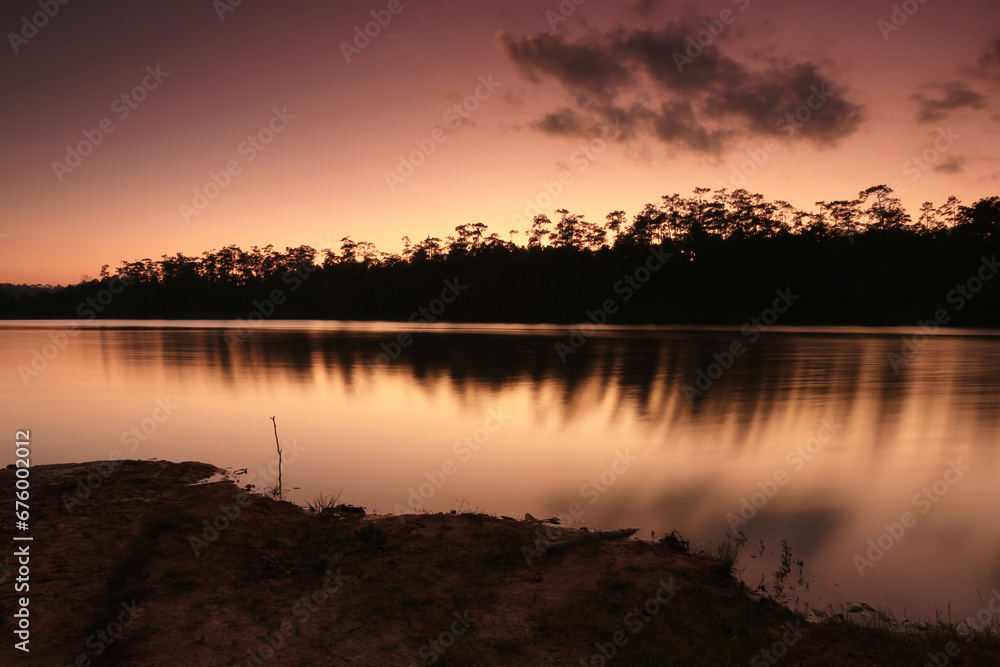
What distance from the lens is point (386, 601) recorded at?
562 cm

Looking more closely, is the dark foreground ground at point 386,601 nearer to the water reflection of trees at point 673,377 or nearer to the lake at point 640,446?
the lake at point 640,446

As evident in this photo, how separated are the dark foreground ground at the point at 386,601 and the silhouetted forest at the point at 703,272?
9716cm

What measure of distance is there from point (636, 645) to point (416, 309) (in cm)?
13552

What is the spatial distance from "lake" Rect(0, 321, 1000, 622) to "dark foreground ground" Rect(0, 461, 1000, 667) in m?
1.13

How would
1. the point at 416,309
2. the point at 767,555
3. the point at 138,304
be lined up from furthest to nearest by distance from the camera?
the point at 138,304 → the point at 416,309 → the point at 767,555

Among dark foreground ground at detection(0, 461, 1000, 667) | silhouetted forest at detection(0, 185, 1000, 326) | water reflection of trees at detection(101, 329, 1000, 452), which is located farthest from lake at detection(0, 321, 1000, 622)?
silhouetted forest at detection(0, 185, 1000, 326)

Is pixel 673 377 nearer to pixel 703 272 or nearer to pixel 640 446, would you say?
pixel 640 446

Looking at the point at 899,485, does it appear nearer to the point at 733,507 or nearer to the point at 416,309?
the point at 733,507

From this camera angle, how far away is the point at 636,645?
4.89m

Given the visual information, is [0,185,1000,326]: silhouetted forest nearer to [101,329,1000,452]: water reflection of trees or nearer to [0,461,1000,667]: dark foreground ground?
[101,329,1000,452]: water reflection of trees

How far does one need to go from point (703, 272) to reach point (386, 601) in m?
117

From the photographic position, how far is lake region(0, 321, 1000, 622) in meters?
7.71

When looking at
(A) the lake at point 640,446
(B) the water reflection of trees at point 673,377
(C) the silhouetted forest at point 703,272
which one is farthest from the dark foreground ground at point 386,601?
(C) the silhouetted forest at point 703,272

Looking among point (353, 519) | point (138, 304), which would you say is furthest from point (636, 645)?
point (138, 304)
